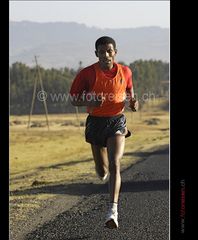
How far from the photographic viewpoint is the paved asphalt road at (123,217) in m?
5.61

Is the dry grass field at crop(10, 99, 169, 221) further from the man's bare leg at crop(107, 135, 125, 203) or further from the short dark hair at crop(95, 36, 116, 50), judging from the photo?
the short dark hair at crop(95, 36, 116, 50)

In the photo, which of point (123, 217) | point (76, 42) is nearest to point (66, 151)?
point (76, 42)

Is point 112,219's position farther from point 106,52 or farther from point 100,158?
point 106,52

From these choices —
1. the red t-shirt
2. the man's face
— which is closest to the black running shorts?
the red t-shirt

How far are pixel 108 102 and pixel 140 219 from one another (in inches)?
56.1

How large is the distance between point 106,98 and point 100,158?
26.1 inches

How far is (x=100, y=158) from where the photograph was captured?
5.56 m

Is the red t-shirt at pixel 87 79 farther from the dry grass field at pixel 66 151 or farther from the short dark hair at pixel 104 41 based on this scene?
the dry grass field at pixel 66 151

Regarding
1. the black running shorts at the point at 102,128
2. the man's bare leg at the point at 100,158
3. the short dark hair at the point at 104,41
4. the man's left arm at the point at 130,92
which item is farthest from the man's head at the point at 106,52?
the man's bare leg at the point at 100,158
